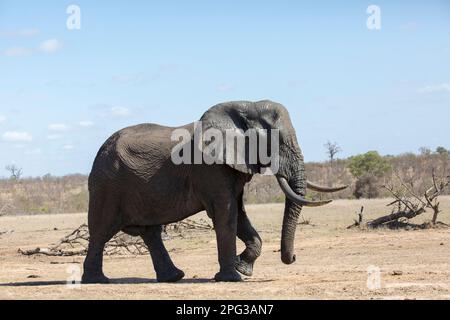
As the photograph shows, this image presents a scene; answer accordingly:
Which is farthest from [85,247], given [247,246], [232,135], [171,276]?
[232,135]

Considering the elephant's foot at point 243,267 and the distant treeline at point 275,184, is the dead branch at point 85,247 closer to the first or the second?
the elephant's foot at point 243,267

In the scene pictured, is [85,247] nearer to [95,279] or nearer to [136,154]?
[95,279]

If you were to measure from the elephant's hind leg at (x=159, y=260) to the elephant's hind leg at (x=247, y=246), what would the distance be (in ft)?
3.08

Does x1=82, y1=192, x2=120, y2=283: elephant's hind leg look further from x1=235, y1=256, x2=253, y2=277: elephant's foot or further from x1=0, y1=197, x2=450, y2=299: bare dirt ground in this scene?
x1=235, y1=256, x2=253, y2=277: elephant's foot

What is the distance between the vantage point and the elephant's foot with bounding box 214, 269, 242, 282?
1452 centimetres

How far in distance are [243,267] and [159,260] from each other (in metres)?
1.34

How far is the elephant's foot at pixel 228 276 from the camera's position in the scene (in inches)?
572

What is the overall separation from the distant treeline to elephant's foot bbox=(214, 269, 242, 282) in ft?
76.1

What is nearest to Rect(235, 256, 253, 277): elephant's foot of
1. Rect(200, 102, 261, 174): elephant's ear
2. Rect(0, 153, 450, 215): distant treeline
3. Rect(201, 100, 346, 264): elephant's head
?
Rect(201, 100, 346, 264): elephant's head

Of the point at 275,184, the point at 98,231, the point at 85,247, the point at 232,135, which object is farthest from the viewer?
the point at 275,184

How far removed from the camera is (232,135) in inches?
576

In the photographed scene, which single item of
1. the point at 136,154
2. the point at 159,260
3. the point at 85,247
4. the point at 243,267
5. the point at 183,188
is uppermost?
the point at 136,154

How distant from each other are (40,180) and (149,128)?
153 feet
